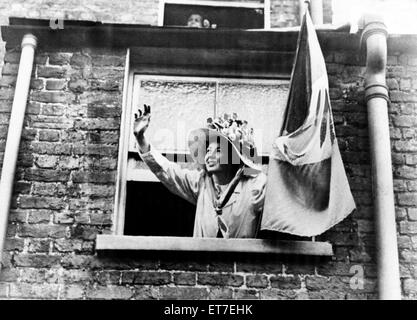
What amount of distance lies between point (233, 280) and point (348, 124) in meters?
1.63

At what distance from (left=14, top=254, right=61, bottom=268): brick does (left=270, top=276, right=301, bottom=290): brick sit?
5.18 ft

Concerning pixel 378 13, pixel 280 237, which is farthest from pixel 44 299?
pixel 378 13

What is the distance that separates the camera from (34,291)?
5.00m

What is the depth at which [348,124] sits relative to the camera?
5719mm

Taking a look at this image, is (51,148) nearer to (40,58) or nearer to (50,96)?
(50,96)

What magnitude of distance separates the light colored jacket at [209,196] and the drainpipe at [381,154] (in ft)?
2.90

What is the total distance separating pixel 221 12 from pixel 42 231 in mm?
2925

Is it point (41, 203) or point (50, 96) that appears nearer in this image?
point (41, 203)

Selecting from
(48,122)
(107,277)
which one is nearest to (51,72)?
(48,122)

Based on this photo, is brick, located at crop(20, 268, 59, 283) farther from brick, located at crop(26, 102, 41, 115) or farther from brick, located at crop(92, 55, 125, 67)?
brick, located at crop(92, 55, 125, 67)

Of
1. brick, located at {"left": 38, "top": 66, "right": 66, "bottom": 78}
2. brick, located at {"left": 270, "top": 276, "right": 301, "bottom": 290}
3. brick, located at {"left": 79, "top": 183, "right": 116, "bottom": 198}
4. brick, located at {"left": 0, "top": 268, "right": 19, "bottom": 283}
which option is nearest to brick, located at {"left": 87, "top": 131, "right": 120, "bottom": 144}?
brick, located at {"left": 79, "top": 183, "right": 116, "bottom": 198}

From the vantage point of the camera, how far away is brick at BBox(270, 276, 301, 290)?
16.8 feet

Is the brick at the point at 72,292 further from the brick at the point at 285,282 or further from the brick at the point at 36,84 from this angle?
the brick at the point at 36,84

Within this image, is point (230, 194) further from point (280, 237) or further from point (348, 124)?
point (348, 124)
